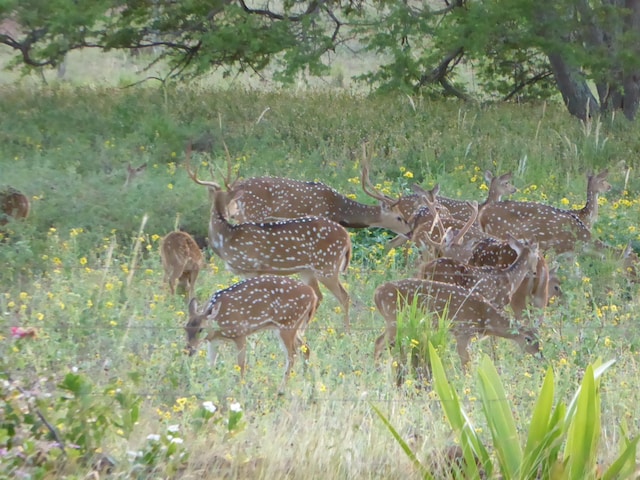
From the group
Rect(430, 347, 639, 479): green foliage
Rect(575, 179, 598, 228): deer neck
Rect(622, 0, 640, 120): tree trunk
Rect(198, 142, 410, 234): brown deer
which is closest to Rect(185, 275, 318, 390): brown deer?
Rect(430, 347, 639, 479): green foliage

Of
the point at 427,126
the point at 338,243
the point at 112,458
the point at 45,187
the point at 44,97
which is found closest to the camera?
the point at 112,458

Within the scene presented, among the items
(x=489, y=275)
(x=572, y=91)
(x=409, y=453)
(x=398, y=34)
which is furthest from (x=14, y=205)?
(x=572, y=91)

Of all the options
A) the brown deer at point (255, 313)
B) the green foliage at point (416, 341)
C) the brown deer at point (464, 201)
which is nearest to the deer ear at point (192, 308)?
the brown deer at point (255, 313)

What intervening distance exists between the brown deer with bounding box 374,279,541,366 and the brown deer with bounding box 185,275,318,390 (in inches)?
19.8

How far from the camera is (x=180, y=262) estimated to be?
28.4 feet

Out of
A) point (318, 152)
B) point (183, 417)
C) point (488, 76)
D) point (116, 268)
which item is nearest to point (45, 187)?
point (116, 268)

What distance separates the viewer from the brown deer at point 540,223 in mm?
9797

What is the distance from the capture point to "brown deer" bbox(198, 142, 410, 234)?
1059 centimetres

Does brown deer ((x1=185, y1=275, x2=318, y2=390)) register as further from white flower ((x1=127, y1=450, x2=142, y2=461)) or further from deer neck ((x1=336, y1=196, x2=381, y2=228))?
deer neck ((x1=336, y1=196, x2=381, y2=228))

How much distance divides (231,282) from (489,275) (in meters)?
2.28

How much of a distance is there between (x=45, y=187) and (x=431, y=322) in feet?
17.7

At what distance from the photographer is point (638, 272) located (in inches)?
363

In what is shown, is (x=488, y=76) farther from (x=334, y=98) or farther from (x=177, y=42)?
(x=177, y=42)

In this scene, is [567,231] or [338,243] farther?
[567,231]
